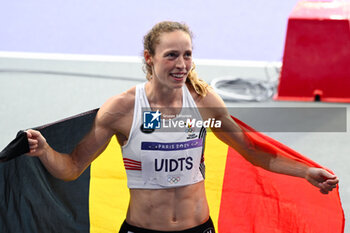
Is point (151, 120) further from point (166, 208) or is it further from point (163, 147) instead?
point (166, 208)

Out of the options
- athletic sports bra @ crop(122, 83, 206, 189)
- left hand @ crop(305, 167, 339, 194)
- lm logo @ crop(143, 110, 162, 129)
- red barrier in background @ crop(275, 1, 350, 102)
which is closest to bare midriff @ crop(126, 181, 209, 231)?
athletic sports bra @ crop(122, 83, 206, 189)

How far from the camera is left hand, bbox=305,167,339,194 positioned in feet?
13.2

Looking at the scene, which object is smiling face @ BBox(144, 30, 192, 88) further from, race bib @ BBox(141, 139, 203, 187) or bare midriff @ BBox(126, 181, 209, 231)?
bare midriff @ BBox(126, 181, 209, 231)

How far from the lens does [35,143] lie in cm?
378

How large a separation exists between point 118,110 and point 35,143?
19.9 inches

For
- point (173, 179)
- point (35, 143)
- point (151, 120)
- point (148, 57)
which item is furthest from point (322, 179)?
point (35, 143)

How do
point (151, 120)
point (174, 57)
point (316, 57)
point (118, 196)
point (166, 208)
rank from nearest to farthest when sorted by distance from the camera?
point (174, 57) → point (151, 120) → point (166, 208) → point (118, 196) → point (316, 57)

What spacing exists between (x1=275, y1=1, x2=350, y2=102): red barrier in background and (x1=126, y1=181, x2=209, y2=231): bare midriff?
5.20m

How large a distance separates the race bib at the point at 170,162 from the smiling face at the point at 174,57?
0.37 metres

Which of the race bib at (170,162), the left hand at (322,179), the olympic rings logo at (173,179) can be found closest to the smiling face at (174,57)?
the race bib at (170,162)

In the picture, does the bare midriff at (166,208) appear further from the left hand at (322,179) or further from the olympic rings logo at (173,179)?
the left hand at (322,179)

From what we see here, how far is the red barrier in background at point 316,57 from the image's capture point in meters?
8.82

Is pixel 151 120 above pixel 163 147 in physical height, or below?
above

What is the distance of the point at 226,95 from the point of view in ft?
30.0
